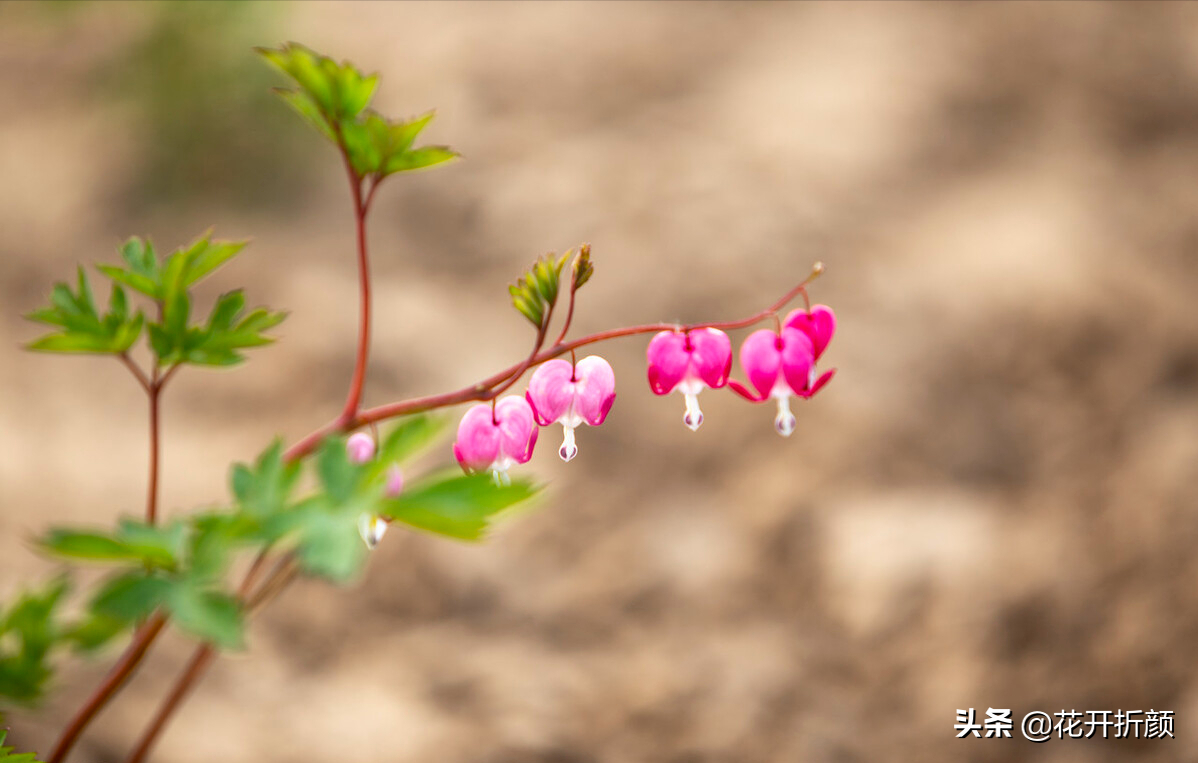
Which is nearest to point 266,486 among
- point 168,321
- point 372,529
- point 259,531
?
point 259,531

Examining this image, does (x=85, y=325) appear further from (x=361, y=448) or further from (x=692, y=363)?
(x=692, y=363)

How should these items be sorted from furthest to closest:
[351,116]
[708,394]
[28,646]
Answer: [708,394]
[28,646]
[351,116]

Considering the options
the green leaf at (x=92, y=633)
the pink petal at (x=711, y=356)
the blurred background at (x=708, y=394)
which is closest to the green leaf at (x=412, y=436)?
the pink petal at (x=711, y=356)

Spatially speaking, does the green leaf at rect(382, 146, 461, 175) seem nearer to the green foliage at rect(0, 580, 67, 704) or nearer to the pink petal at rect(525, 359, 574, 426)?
the pink petal at rect(525, 359, 574, 426)

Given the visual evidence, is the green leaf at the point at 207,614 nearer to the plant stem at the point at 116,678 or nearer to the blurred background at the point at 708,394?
the plant stem at the point at 116,678

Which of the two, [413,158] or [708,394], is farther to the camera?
[708,394]

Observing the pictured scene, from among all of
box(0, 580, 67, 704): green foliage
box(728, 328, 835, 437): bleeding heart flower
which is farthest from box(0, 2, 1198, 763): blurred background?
box(728, 328, 835, 437): bleeding heart flower

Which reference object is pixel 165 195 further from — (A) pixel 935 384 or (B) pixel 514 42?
(A) pixel 935 384
